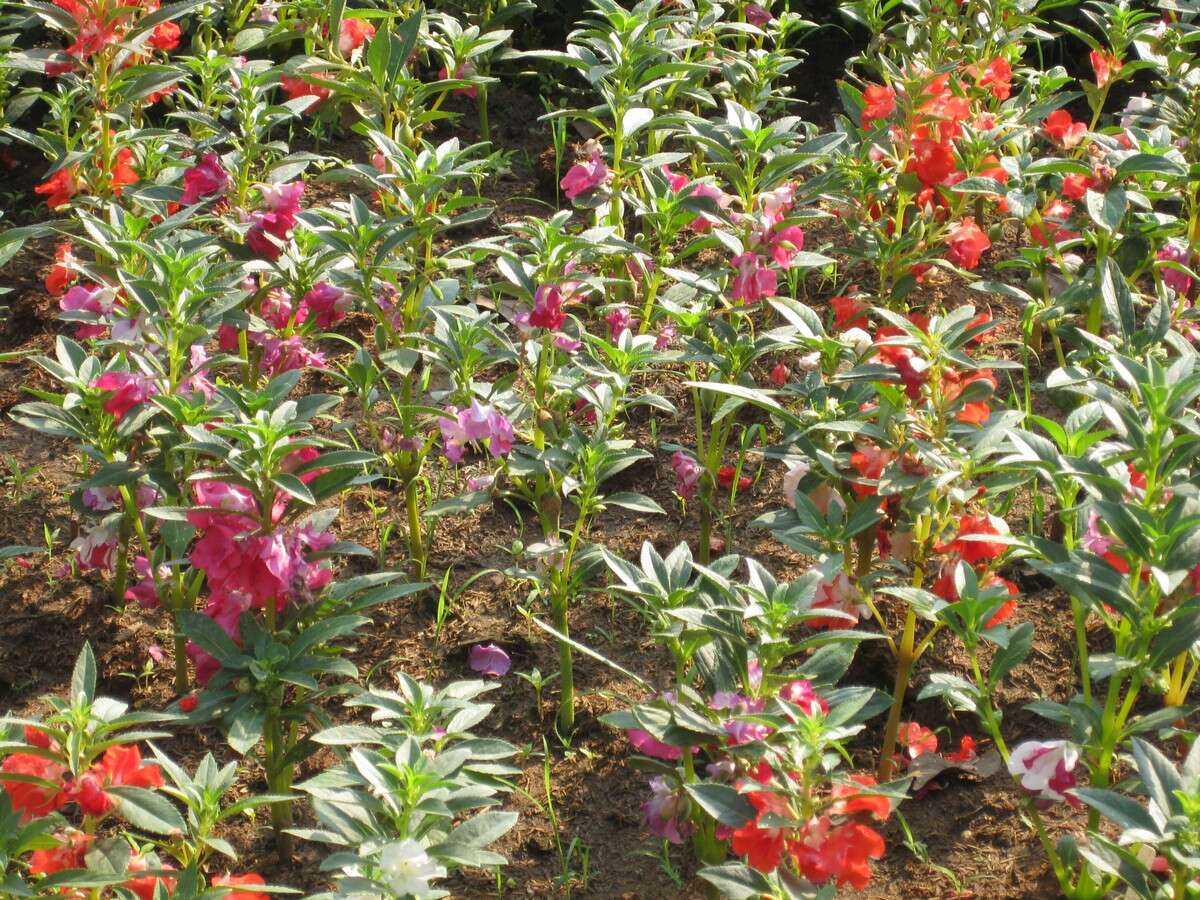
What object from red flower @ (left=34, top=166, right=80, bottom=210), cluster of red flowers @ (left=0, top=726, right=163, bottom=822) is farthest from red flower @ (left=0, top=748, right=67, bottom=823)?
red flower @ (left=34, top=166, right=80, bottom=210)

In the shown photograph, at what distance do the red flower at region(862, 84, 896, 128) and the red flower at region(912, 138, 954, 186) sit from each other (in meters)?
0.12

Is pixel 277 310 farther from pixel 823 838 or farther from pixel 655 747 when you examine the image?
pixel 823 838

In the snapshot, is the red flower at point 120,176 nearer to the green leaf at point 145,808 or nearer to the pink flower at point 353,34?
the pink flower at point 353,34

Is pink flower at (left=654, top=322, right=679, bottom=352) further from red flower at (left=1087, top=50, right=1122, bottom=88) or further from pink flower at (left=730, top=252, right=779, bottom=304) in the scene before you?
red flower at (left=1087, top=50, right=1122, bottom=88)

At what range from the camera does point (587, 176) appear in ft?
10.4

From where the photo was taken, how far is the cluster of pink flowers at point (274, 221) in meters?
2.88

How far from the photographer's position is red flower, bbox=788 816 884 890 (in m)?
1.84

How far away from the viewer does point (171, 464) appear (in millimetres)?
2475

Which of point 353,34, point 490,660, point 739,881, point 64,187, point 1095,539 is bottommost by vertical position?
point 490,660

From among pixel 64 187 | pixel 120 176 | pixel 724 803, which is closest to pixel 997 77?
pixel 120 176

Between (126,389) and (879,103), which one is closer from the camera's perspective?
(126,389)

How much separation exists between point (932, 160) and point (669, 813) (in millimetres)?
1804

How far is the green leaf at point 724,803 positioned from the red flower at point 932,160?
1863 millimetres

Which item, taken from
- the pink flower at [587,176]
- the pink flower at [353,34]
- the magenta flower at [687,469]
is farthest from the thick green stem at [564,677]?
the pink flower at [353,34]
